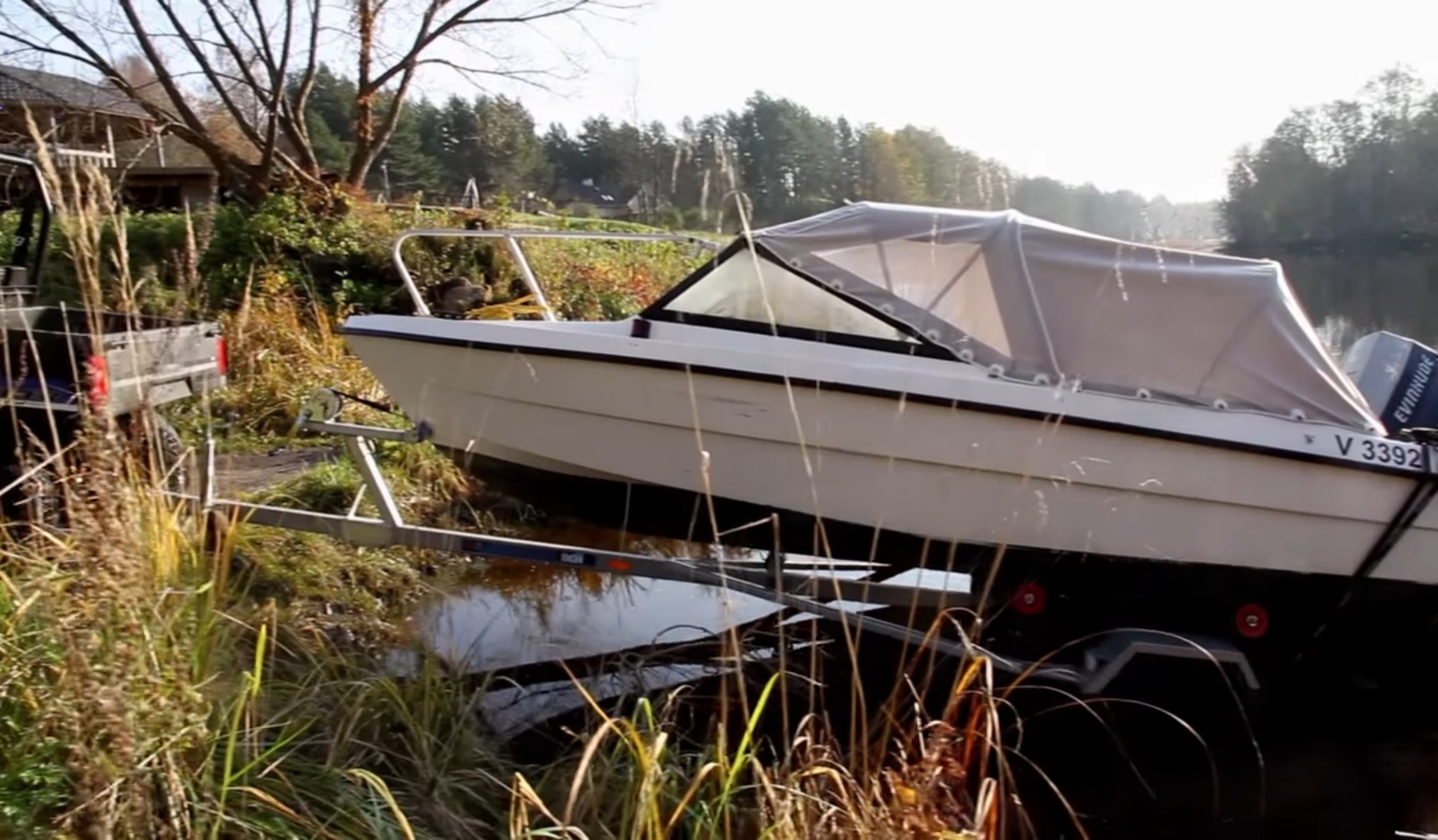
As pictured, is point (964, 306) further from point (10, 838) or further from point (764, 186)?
point (10, 838)

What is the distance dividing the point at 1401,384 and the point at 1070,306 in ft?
4.59

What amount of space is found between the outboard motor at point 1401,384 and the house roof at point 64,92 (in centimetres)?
1134

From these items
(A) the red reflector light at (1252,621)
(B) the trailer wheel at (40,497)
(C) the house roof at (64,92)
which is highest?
(C) the house roof at (64,92)

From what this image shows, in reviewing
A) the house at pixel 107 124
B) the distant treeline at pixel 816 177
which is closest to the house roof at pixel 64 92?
the house at pixel 107 124

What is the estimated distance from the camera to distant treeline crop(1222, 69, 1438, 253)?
69.7 ft

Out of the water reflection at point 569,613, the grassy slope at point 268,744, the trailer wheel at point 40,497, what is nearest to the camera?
the grassy slope at point 268,744

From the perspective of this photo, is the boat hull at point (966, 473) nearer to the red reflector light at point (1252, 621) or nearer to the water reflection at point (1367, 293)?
the red reflector light at point (1252, 621)

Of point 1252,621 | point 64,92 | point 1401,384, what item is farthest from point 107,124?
point 1401,384

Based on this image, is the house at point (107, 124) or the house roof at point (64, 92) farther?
the house roof at point (64, 92)

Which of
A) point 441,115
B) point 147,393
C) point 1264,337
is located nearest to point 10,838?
point 147,393

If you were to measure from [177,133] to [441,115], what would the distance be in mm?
11603

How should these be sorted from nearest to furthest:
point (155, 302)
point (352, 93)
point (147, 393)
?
point (147, 393)
point (155, 302)
point (352, 93)

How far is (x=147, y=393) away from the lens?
104 inches

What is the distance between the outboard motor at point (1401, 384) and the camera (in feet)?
13.5
